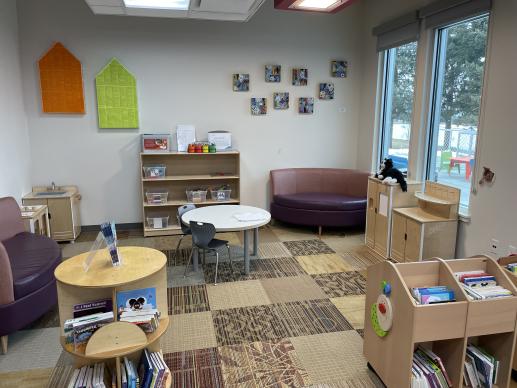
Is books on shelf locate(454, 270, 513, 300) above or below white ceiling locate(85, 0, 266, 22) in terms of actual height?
below

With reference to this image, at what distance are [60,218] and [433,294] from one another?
4598mm

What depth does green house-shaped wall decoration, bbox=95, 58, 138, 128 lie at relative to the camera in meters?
5.50

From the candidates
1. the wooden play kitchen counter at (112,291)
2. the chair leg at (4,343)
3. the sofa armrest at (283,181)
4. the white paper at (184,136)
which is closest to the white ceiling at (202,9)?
the white paper at (184,136)

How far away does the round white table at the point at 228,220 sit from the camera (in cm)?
410

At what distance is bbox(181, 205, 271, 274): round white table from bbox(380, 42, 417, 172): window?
2.26 meters

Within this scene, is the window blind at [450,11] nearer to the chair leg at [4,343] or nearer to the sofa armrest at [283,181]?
Result: the sofa armrest at [283,181]

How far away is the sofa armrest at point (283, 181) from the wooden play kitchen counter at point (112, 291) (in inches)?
146

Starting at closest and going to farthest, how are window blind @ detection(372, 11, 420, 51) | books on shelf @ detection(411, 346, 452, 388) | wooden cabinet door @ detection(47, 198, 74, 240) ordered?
books on shelf @ detection(411, 346, 452, 388) → window blind @ detection(372, 11, 420, 51) → wooden cabinet door @ detection(47, 198, 74, 240)

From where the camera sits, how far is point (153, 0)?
13.8ft

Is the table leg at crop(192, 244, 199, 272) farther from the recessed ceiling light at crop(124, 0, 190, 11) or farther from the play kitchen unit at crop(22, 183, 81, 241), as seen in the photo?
the recessed ceiling light at crop(124, 0, 190, 11)

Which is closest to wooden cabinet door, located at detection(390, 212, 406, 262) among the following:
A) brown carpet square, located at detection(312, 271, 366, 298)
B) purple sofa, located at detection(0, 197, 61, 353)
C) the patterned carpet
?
the patterned carpet

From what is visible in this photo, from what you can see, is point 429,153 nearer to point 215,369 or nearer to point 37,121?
point 215,369

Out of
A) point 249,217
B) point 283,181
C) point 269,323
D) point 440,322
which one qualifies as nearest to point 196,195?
point 283,181

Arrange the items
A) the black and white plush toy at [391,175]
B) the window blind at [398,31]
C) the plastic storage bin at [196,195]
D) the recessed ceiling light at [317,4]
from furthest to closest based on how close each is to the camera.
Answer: the plastic storage bin at [196,195]
the window blind at [398,31]
the black and white plush toy at [391,175]
the recessed ceiling light at [317,4]
